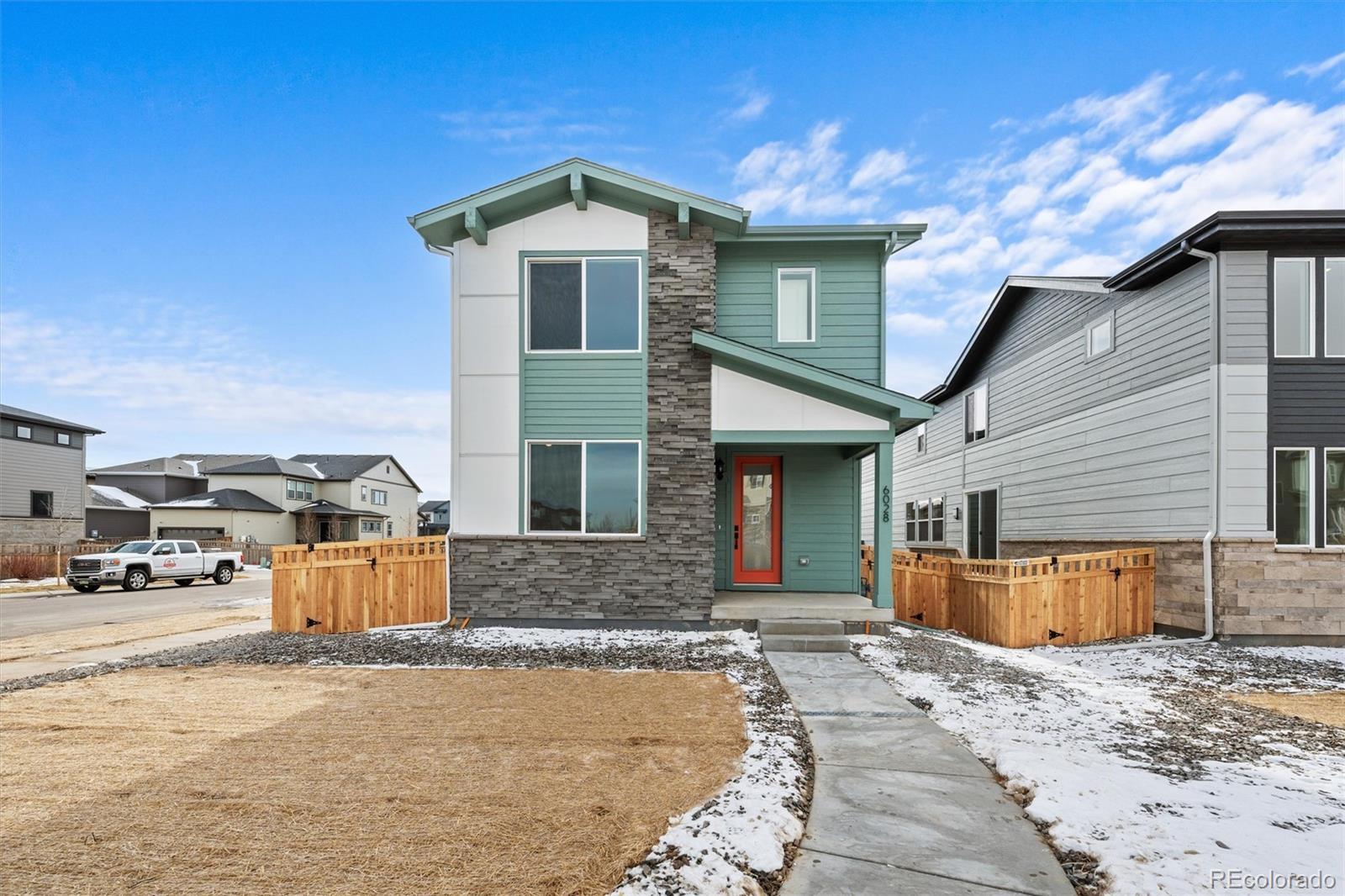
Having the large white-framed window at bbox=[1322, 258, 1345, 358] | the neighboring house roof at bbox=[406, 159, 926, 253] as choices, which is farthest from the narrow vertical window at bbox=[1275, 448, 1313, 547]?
the neighboring house roof at bbox=[406, 159, 926, 253]

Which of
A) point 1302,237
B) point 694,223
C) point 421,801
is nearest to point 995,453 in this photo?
point 1302,237

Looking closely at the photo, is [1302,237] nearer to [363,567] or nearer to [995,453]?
[995,453]

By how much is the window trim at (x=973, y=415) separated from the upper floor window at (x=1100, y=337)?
395 cm

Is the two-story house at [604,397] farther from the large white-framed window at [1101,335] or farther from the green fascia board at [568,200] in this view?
the large white-framed window at [1101,335]

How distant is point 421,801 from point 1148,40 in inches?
558

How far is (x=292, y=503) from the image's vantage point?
3669cm

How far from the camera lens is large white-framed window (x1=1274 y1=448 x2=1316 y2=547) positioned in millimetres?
8453

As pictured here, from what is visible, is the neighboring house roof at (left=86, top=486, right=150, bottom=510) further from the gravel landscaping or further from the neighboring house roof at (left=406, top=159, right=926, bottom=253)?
the neighboring house roof at (left=406, top=159, right=926, bottom=253)

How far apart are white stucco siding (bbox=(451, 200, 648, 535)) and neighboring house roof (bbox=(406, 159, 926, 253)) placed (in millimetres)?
159

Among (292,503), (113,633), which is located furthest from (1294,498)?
(292,503)

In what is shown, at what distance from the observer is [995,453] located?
14852mm

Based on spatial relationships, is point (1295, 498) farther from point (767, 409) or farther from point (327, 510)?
point (327, 510)

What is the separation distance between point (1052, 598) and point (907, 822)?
703cm

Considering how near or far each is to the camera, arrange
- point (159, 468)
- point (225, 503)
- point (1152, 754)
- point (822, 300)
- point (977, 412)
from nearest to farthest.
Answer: point (1152, 754) < point (822, 300) < point (977, 412) < point (225, 503) < point (159, 468)
